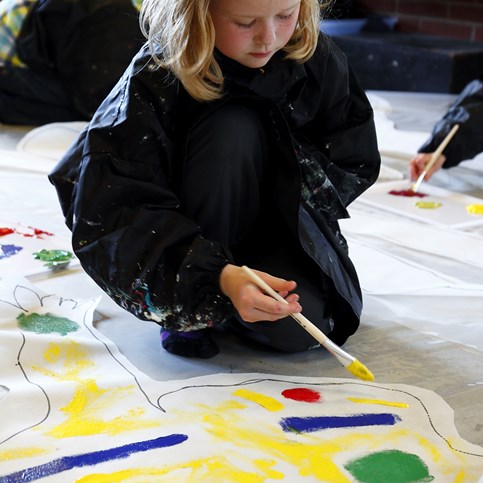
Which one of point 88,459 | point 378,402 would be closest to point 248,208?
point 378,402

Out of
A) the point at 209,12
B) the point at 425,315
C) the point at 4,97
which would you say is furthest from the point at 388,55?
the point at 209,12

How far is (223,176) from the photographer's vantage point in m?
1.12

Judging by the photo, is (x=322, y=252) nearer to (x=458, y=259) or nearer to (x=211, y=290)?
(x=211, y=290)

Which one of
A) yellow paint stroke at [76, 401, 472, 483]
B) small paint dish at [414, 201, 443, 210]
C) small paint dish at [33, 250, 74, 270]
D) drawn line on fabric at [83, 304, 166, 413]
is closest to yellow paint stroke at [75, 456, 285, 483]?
yellow paint stroke at [76, 401, 472, 483]

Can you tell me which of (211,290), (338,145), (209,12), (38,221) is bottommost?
(38,221)

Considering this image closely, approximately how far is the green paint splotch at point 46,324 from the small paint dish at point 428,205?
87cm

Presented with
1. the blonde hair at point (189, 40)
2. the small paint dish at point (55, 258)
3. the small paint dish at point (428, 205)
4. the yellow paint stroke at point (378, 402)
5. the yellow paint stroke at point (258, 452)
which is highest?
the blonde hair at point (189, 40)

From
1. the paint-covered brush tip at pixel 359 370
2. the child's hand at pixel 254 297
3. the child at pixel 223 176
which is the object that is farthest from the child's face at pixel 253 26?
the paint-covered brush tip at pixel 359 370

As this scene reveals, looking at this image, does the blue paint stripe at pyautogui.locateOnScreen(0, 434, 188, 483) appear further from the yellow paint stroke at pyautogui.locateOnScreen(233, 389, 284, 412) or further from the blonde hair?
the blonde hair

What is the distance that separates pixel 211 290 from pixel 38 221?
0.76 meters

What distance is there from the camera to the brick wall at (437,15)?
347cm

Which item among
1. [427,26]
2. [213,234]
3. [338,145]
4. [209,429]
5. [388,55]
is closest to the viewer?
[209,429]

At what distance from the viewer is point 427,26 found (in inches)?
142

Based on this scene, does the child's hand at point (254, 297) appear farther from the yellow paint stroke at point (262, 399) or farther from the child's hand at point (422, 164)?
the child's hand at point (422, 164)
